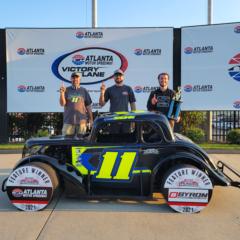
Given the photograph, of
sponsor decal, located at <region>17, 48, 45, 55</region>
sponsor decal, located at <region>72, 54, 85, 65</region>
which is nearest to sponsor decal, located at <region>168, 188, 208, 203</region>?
sponsor decal, located at <region>72, 54, 85, 65</region>

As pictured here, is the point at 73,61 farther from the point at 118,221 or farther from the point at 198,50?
the point at 118,221

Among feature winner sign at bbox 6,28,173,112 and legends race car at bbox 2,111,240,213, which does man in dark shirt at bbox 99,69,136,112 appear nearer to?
legends race car at bbox 2,111,240,213

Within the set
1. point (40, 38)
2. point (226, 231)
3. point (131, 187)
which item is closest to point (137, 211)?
point (131, 187)

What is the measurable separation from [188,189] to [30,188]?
2.06m

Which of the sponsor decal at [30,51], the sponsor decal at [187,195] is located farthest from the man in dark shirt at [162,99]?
the sponsor decal at [30,51]

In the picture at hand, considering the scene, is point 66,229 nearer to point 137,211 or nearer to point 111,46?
point 137,211

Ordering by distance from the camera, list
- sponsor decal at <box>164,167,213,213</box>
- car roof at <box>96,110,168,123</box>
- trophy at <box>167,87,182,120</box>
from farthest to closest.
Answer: trophy at <box>167,87,182,120</box> < car roof at <box>96,110,168,123</box> < sponsor decal at <box>164,167,213,213</box>

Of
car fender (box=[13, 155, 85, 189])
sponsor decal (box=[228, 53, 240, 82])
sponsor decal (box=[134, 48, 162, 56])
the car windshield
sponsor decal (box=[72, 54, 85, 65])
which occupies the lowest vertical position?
car fender (box=[13, 155, 85, 189])

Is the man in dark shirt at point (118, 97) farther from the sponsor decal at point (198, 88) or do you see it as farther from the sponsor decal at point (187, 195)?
the sponsor decal at point (198, 88)

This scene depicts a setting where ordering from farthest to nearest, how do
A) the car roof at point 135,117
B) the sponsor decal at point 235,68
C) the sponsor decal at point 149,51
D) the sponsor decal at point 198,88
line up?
the sponsor decal at point 149,51 → the sponsor decal at point 198,88 → the sponsor decal at point 235,68 → the car roof at point 135,117

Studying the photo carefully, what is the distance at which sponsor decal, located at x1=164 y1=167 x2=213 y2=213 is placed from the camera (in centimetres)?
470

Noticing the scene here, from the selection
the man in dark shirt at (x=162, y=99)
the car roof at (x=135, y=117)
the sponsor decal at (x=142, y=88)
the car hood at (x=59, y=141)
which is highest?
the sponsor decal at (x=142, y=88)

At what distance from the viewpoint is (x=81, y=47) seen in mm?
11539

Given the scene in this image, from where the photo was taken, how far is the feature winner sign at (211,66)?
1109 centimetres
